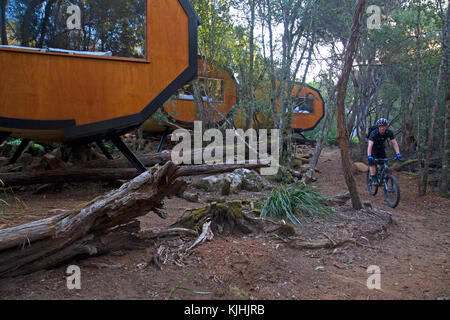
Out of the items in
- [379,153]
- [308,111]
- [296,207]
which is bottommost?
[296,207]

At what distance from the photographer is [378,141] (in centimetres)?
727

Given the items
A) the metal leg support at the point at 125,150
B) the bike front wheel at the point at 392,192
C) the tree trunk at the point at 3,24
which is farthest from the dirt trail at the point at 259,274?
the tree trunk at the point at 3,24

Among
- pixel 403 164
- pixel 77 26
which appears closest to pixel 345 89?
pixel 77 26

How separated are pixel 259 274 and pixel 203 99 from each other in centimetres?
915

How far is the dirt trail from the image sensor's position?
2359 mm

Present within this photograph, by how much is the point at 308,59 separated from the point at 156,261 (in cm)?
908

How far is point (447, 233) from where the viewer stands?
520 centimetres

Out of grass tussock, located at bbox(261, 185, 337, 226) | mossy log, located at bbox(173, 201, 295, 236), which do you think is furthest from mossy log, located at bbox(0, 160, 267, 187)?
mossy log, located at bbox(173, 201, 295, 236)

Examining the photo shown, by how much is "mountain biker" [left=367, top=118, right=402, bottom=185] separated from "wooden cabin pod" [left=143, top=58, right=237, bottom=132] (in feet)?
16.3

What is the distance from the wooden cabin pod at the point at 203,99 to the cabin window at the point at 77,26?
4.39 m

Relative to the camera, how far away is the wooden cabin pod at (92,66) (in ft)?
17.3

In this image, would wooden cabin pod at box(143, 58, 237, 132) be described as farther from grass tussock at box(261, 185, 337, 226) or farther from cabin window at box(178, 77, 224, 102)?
grass tussock at box(261, 185, 337, 226)

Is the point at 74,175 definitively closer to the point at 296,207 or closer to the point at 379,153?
the point at 296,207
